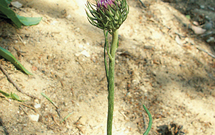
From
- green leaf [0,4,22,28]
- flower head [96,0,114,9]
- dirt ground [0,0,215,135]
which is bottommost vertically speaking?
dirt ground [0,0,215,135]

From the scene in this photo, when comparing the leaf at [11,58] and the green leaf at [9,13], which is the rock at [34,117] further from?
the green leaf at [9,13]

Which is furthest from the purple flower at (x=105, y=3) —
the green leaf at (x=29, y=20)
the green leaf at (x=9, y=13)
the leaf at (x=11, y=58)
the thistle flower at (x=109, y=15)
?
the green leaf at (x=29, y=20)

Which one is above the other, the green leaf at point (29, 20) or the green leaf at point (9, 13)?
the green leaf at point (9, 13)

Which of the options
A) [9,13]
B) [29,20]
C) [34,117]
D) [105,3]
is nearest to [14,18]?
[9,13]

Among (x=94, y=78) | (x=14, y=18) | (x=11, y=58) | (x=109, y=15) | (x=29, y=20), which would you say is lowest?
(x=94, y=78)

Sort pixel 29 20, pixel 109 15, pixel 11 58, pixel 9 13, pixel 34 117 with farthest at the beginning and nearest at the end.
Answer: pixel 29 20
pixel 9 13
pixel 11 58
pixel 34 117
pixel 109 15

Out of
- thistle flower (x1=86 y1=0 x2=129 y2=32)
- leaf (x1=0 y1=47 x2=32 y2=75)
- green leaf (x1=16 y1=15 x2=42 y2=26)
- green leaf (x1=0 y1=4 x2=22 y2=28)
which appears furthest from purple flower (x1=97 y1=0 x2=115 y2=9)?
green leaf (x1=16 y1=15 x2=42 y2=26)

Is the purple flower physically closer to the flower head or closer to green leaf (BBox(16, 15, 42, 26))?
the flower head

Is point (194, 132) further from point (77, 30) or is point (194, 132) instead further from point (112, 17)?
point (77, 30)

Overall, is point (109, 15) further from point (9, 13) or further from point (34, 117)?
point (9, 13)
